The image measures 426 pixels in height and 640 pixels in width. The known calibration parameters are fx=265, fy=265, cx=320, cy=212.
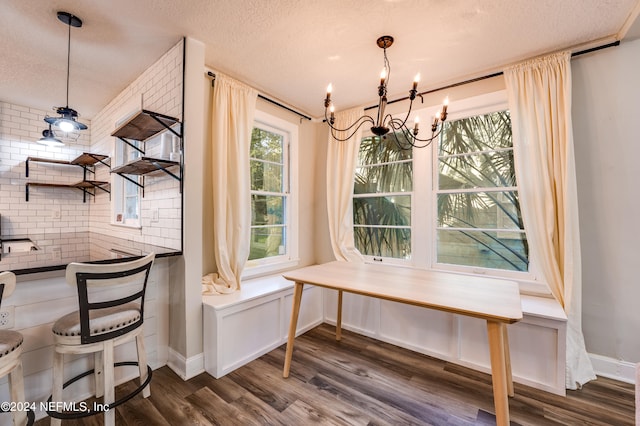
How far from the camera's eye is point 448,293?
5.33ft

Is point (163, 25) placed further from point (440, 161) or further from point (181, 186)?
point (440, 161)

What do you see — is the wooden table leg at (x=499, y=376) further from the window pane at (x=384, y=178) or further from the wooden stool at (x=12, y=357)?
the wooden stool at (x=12, y=357)

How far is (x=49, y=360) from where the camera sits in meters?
1.67

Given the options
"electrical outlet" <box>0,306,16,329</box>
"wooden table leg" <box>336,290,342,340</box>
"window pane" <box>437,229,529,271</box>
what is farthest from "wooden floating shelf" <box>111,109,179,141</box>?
"window pane" <box>437,229,529,271</box>

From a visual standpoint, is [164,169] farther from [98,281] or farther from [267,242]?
[267,242]

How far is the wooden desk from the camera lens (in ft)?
4.31

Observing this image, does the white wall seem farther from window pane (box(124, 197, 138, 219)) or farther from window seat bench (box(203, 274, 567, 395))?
window pane (box(124, 197, 138, 219))

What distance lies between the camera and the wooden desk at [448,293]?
1313mm

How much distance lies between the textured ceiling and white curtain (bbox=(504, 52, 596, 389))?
251mm

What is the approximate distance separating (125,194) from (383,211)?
2992 millimetres

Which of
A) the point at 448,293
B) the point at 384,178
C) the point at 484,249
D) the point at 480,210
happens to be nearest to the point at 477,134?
the point at 480,210

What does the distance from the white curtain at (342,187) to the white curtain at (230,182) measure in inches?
41.9

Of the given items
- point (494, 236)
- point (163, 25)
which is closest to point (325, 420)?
point (494, 236)

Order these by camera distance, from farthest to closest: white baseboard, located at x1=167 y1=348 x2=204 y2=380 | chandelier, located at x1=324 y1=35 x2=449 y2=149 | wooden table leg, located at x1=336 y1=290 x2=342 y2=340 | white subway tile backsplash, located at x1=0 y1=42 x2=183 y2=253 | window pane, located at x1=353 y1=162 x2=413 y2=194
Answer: window pane, located at x1=353 y1=162 x2=413 y2=194 → wooden table leg, located at x1=336 y1=290 x2=342 y2=340 → white subway tile backsplash, located at x1=0 y1=42 x2=183 y2=253 → white baseboard, located at x1=167 y1=348 x2=204 y2=380 → chandelier, located at x1=324 y1=35 x2=449 y2=149
